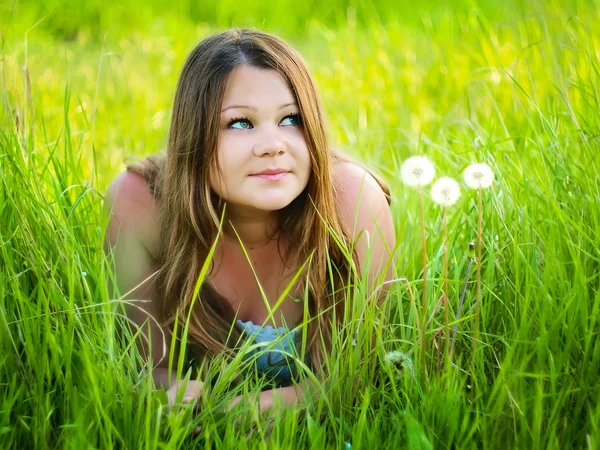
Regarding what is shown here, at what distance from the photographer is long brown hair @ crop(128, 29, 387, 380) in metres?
2.10

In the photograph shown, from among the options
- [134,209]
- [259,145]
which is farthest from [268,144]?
[134,209]

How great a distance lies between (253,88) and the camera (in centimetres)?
207

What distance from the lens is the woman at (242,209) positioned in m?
2.05

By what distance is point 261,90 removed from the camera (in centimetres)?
207

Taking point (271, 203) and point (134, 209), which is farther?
point (134, 209)

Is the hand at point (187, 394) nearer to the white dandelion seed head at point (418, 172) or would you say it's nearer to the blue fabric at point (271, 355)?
the blue fabric at point (271, 355)

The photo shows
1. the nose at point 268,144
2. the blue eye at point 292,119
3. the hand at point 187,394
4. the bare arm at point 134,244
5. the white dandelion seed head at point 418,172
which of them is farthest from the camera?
the bare arm at point 134,244

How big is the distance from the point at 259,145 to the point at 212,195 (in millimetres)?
288

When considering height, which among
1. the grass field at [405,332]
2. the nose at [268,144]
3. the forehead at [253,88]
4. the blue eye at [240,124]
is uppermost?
the forehead at [253,88]

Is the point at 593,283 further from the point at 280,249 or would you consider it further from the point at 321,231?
the point at 280,249

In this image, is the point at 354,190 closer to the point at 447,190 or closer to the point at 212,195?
the point at 212,195

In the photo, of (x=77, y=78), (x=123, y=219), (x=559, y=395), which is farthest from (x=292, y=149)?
(x=77, y=78)

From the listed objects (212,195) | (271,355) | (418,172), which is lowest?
(271,355)

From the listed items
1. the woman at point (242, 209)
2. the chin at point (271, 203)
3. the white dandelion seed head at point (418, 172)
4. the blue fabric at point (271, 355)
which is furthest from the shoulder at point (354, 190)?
the white dandelion seed head at point (418, 172)
